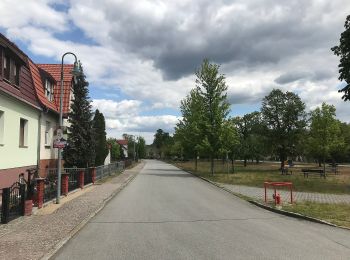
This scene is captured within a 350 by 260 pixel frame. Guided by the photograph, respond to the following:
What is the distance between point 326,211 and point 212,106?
2793cm

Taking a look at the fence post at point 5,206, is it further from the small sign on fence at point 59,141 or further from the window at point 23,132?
the window at point 23,132

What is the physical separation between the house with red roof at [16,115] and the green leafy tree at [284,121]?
133 feet

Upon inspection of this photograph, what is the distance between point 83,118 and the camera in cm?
3153

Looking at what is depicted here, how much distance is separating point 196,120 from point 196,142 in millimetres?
2172

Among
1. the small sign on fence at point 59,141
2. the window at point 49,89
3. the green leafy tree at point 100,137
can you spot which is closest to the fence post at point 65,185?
the small sign on fence at point 59,141

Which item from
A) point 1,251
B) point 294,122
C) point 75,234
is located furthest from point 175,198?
point 294,122

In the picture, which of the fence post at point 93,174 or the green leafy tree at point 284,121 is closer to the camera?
the fence post at point 93,174

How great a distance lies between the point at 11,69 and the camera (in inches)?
765

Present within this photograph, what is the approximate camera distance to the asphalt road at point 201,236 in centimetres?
838

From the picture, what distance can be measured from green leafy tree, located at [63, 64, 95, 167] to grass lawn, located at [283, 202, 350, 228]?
59.7ft

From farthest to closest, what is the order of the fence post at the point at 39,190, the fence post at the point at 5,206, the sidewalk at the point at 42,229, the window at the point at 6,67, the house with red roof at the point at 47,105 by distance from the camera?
the house with red roof at the point at 47,105 < the window at the point at 6,67 < the fence post at the point at 39,190 < the fence post at the point at 5,206 < the sidewalk at the point at 42,229

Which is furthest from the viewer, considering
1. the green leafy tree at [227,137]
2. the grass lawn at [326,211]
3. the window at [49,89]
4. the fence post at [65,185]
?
the green leafy tree at [227,137]

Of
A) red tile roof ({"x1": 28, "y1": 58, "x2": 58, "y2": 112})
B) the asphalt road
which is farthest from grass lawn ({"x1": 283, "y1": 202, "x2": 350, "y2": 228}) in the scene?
red tile roof ({"x1": 28, "y1": 58, "x2": 58, "y2": 112})

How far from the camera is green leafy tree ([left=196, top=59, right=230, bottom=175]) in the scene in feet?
136
